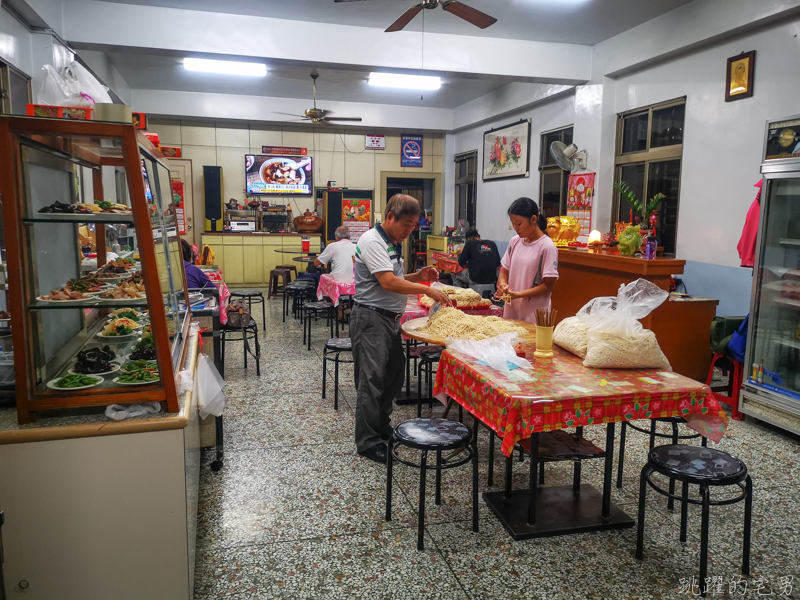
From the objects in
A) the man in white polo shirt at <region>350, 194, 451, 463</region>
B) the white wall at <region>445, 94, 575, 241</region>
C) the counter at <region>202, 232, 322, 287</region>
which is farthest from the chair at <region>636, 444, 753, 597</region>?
the counter at <region>202, 232, 322, 287</region>

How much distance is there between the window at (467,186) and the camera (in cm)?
1127

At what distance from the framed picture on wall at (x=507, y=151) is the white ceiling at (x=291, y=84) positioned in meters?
0.77

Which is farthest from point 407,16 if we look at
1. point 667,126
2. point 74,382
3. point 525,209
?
point 74,382

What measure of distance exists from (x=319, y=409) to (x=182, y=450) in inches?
97.7

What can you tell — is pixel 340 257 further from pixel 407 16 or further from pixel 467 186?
pixel 467 186

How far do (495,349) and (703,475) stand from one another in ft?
3.36

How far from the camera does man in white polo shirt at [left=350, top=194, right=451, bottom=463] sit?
131 inches

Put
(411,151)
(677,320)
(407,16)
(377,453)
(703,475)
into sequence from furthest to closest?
1. (411,151)
2. (677,320)
3. (407,16)
4. (377,453)
5. (703,475)

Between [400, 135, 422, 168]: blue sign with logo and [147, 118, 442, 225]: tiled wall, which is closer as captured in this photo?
[147, 118, 442, 225]: tiled wall

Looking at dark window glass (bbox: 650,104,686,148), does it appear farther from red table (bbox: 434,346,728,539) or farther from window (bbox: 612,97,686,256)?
red table (bbox: 434,346,728,539)

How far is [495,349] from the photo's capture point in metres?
2.79

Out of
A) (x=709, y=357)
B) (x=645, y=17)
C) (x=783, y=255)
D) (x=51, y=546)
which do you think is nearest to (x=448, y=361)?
(x=51, y=546)

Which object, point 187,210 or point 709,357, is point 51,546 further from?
point 187,210

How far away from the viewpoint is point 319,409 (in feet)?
14.8
